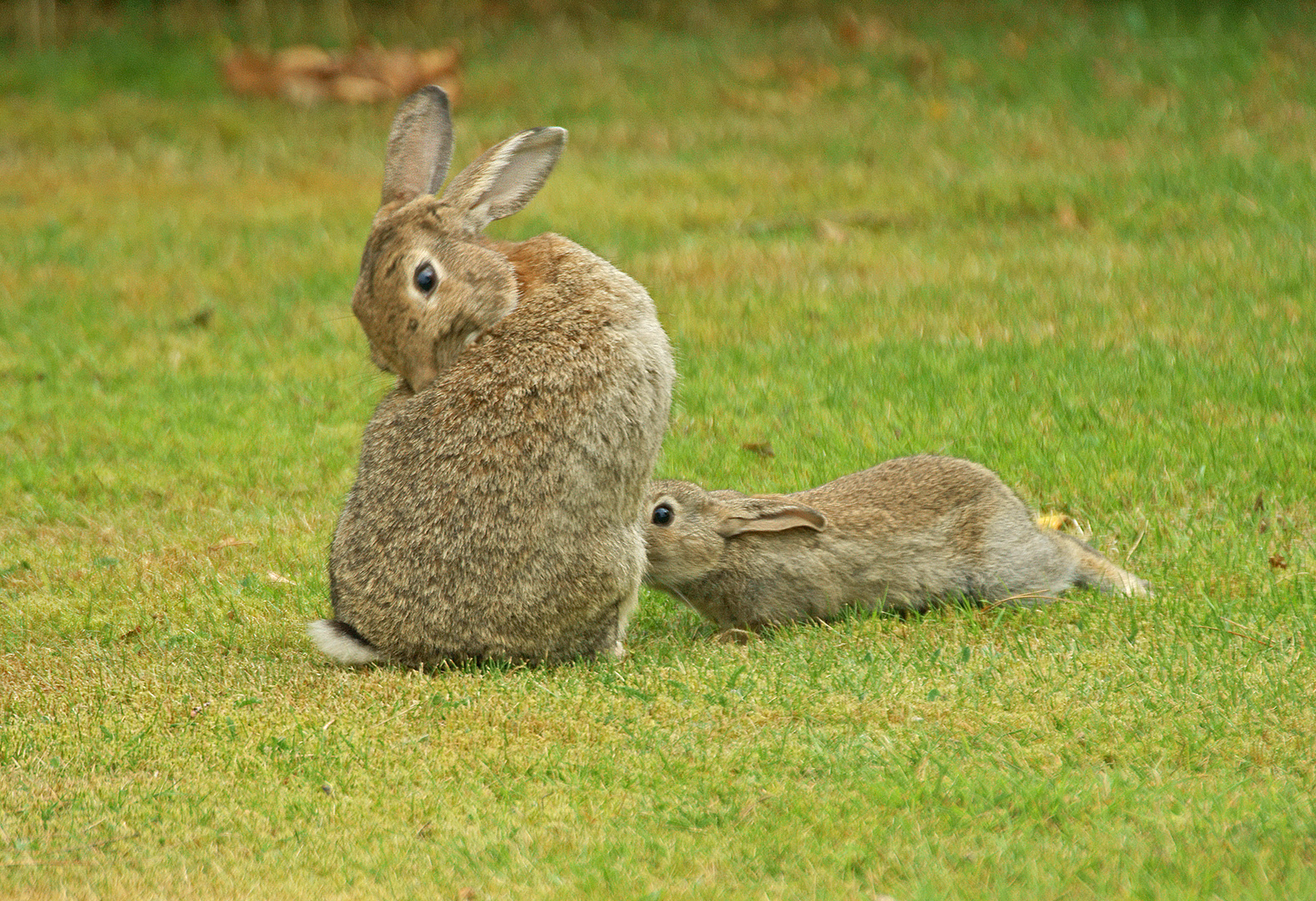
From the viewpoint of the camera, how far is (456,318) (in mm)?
5816

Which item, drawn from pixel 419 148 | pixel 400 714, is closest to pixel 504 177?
pixel 419 148

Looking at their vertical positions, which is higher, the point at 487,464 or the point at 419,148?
the point at 419,148

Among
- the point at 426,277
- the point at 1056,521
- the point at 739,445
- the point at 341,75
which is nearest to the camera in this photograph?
the point at 426,277

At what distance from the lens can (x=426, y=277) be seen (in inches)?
225

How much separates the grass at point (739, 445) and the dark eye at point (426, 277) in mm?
901

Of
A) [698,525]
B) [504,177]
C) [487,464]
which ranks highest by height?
[504,177]

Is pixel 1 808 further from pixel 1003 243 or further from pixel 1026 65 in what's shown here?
pixel 1026 65

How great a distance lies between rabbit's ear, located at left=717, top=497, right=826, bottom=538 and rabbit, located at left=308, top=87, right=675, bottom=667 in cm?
66

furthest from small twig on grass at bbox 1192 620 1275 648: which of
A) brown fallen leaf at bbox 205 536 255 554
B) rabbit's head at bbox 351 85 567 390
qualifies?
brown fallen leaf at bbox 205 536 255 554

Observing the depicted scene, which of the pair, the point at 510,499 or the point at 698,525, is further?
the point at 698,525

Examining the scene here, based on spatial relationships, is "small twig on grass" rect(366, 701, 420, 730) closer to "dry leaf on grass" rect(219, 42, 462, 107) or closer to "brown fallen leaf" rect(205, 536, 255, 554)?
"brown fallen leaf" rect(205, 536, 255, 554)

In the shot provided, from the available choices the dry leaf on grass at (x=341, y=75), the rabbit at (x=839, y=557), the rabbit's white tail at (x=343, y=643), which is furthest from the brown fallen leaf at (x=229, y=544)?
the dry leaf on grass at (x=341, y=75)

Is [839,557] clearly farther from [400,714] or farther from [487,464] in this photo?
[400,714]

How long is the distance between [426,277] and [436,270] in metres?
0.05
